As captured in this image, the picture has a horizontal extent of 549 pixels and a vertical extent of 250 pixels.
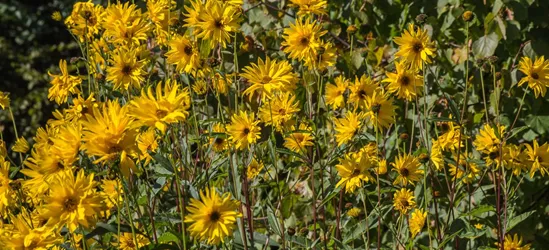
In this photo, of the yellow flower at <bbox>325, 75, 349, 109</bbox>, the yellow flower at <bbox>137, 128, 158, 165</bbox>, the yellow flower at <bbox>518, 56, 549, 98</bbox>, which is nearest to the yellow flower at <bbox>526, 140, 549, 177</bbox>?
the yellow flower at <bbox>518, 56, 549, 98</bbox>

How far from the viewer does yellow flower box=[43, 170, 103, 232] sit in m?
1.55

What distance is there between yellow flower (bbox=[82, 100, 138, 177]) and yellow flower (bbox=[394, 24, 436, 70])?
2.75 feet

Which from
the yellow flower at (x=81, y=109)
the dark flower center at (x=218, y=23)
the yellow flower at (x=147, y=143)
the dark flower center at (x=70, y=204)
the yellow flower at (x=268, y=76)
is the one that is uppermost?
the dark flower center at (x=218, y=23)

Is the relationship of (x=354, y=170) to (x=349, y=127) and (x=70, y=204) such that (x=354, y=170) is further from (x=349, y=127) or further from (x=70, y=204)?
(x=70, y=204)

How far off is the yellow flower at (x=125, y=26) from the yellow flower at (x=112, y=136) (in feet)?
2.35

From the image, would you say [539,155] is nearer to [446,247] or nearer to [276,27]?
[446,247]

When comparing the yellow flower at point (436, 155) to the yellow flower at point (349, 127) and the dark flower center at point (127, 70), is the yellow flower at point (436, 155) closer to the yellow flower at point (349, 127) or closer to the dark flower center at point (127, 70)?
the yellow flower at point (349, 127)

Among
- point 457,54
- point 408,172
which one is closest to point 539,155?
point 408,172

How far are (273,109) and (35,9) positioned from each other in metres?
5.33

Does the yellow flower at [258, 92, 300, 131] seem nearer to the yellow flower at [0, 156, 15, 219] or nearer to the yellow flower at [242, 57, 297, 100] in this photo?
the yellow flower at [242, 57, 297, 100]

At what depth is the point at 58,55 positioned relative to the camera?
711 centimetres

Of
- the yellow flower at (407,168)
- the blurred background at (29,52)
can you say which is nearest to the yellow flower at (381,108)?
the yellow flower at (407,168)

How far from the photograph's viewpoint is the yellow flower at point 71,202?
1553 millimetres

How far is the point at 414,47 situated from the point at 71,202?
99 centimetres
